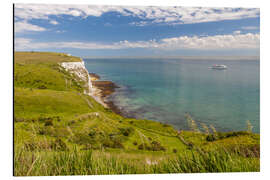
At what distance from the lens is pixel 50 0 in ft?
9.87

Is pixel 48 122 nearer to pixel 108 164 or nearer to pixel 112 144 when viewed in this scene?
pixel 112 144

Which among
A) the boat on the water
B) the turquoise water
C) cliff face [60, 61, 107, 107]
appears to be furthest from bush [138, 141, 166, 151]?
the boat on the water

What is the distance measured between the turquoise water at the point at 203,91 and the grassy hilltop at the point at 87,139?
0.37 metres

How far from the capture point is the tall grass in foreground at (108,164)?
2426 mm

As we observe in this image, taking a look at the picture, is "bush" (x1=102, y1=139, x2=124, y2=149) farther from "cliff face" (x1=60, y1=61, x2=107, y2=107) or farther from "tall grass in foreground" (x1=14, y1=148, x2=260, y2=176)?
"cliff face" (x1=60, y1=61, x2=107, y2=107)

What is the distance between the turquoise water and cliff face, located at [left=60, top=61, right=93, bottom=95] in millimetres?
153

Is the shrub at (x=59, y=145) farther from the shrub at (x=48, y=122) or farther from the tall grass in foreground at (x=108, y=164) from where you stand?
the shrub at (x=48, y=122)

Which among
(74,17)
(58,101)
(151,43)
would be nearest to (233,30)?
(151,43)

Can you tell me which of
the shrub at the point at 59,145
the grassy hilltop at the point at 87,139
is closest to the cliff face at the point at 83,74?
the grassy hilltop at the point at 87,139

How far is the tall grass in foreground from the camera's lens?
243cm

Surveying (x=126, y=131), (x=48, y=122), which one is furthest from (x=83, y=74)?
(x=126, y=131)

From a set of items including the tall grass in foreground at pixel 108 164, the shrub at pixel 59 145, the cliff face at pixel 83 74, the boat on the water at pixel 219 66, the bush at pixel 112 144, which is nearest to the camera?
the tall grass in foreground at pixel 108 164

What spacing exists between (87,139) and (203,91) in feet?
8.70
